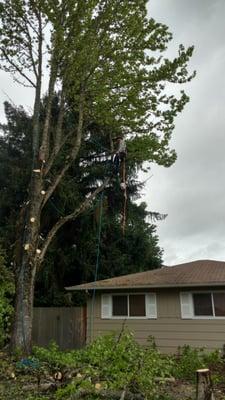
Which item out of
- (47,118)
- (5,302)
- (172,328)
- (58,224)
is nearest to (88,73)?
(47,118)

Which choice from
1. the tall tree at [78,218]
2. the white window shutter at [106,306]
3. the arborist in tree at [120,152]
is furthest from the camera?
the tall tree at [78,218]

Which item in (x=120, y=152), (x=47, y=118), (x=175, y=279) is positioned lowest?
(x=175, y=279)

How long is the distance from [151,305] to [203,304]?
6.06ft

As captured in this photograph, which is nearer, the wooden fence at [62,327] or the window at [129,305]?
the window at [129,305]

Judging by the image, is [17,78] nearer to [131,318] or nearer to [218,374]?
[131,318]

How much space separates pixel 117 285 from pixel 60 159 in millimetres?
6895

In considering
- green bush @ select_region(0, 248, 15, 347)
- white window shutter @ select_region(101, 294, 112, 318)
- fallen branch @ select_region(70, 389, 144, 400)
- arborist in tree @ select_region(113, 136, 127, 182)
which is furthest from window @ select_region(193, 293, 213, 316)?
fallen branch @ select_region(70, 389, 144, 400)

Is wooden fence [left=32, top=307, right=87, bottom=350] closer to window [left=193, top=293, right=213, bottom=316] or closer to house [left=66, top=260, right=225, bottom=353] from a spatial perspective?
house [left=66, top=260, right=225, bottom=353]

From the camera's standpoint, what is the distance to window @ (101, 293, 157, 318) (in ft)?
41.5

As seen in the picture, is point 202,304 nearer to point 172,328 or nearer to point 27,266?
point 172,328

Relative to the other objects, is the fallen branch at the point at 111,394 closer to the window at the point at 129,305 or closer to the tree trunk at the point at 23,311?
the tree trunk at the point at 23,311

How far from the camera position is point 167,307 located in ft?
40.5

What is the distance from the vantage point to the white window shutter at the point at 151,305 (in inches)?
494

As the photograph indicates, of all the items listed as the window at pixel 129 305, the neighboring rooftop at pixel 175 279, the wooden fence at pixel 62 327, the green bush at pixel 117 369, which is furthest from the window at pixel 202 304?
the green bush at pixel 117 369
